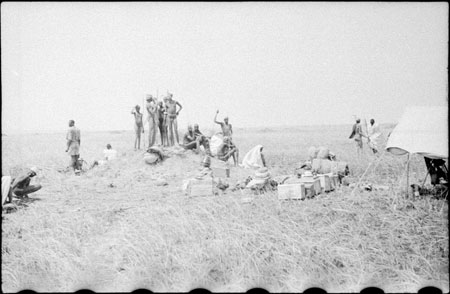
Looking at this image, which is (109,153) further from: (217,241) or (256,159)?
(217,241)

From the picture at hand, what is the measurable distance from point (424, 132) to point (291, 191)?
2.00 meters

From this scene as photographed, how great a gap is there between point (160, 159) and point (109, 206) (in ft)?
12.3

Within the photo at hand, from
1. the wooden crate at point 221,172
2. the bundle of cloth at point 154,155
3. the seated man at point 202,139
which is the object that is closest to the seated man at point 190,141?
the seated man at point 202,139

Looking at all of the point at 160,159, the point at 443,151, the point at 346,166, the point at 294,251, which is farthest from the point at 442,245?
the point at 160,159

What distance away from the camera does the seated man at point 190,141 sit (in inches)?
352

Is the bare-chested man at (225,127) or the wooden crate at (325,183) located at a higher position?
the bare-chested man at (225,127)

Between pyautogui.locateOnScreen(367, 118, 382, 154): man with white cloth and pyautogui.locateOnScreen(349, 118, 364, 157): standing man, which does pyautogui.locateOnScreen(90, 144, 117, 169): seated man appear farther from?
pyautogui.locateOnScreen(367, 118, 382, 154): man with white cloth

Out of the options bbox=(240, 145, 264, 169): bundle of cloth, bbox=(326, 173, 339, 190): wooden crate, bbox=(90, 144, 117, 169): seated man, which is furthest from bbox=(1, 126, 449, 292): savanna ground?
bbox=(90, 144, 117, 169): seated man

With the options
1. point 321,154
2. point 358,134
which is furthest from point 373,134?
point 321,154

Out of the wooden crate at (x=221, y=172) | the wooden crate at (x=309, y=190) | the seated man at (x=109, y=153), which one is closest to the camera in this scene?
the wooden crate at (x=309, y=190)

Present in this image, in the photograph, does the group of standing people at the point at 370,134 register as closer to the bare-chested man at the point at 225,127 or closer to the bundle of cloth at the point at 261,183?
the bundle of cloth at the point at 261,183

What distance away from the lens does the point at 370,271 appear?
3174 mm

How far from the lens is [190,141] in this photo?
9.11 meters

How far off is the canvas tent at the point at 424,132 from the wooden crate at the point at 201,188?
9.44 feet
